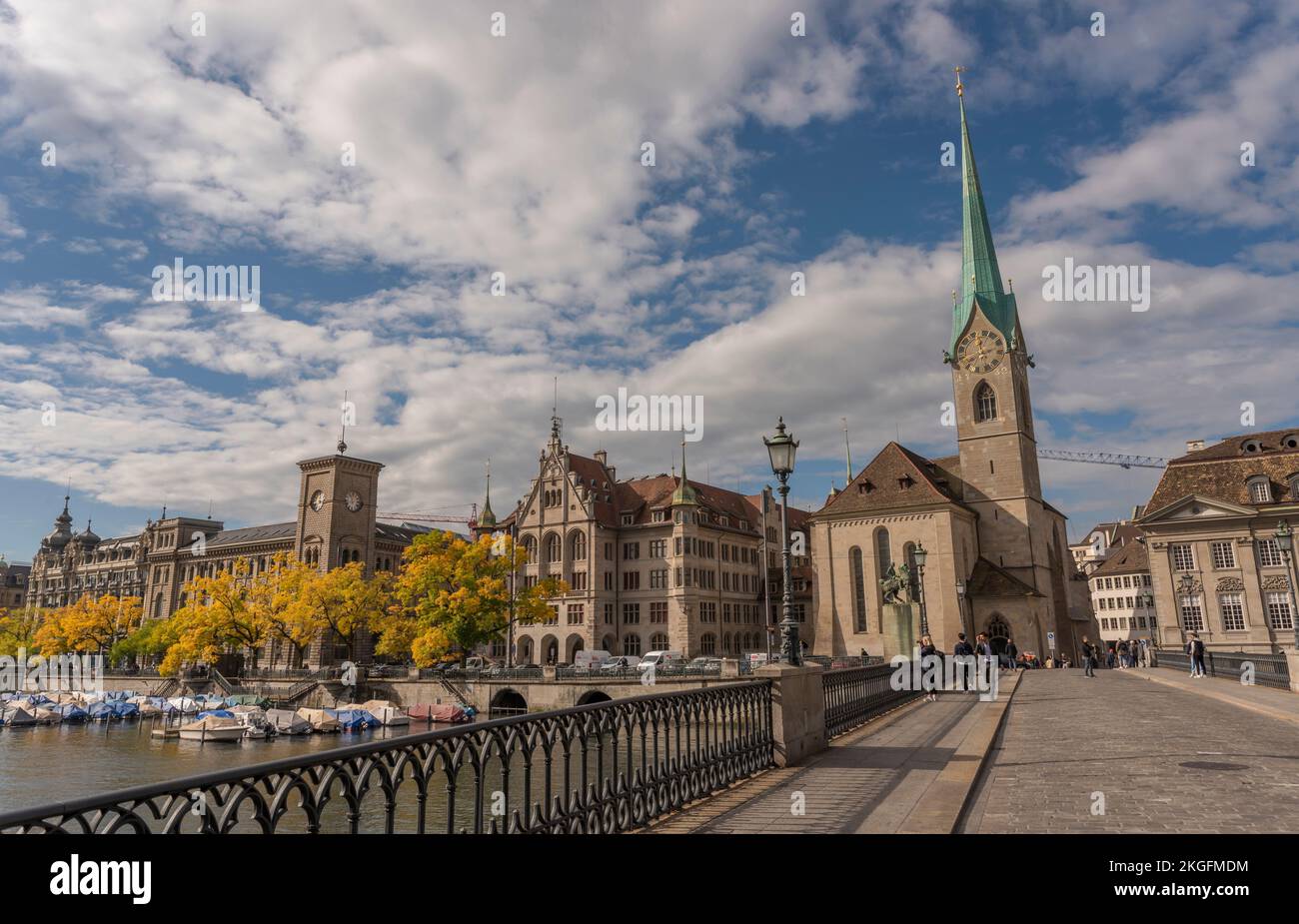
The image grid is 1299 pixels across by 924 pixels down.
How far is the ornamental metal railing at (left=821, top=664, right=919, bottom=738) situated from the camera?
14664 millimetres

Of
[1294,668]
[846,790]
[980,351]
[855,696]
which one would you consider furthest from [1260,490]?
[846,790]

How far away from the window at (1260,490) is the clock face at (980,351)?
60.1 ft

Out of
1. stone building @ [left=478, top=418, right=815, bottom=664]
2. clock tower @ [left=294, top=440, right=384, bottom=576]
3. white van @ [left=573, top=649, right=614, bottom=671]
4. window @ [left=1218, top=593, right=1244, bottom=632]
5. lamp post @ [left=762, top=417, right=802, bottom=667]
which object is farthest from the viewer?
clock tower @ [left=294, top=440, right=384, bottom=576]

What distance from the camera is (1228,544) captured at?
5166 cm

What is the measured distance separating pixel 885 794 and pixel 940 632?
163 feet

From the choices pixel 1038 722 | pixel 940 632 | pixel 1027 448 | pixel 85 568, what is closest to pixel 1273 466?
pixel 1027 448

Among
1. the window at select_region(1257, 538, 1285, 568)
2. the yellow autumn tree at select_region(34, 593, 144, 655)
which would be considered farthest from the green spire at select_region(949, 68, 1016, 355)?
the yellow autumn tree at select_region(34, 593, 144, 655)

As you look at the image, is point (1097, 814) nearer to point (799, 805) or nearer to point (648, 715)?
point (799, 805)

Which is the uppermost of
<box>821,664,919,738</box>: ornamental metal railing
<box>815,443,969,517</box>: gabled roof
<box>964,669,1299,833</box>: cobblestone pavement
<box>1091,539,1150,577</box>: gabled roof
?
<box>815,443,969,517</box>: gabled roof

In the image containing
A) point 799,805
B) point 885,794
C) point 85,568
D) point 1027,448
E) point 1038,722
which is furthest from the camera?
point 85,568

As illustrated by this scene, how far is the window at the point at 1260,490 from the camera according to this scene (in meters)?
51.4

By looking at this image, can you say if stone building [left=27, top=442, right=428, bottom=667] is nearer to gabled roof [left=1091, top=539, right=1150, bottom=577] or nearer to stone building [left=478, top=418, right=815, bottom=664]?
stone building [left=478, top=418, right=815, bottom=664]

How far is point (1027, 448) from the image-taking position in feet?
206

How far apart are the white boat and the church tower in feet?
164
